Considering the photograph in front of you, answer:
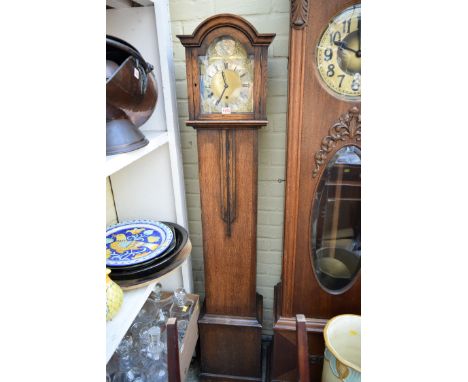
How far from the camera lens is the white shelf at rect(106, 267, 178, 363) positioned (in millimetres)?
658

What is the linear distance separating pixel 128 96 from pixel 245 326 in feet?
3.06

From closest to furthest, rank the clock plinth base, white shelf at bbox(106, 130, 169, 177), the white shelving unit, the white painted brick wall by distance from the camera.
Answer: white shelf at bbox(106, 130, 169, 177) < the white shelving unit < the white painted brick wall < the clock plinth base

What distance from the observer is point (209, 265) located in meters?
1.12

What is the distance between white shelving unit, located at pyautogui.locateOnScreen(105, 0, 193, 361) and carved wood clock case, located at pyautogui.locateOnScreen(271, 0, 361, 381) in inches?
15.8

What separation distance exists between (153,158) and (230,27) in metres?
0.51

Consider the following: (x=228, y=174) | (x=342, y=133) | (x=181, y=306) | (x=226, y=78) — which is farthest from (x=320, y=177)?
(x=181, y=306)

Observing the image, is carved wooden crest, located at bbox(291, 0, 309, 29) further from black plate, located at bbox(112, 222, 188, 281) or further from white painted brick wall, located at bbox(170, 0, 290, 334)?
black plate, located at bbox(112, 222, 188, 281)

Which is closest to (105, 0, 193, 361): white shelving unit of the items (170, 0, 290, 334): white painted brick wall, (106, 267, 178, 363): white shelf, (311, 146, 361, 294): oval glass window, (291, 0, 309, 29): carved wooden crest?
(106, 267, 178, 363): white shelf

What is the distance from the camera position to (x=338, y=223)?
107 cm

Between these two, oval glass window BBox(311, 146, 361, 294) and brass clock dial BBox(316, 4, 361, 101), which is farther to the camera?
oval glass window BBox(311, 146, 361, 294)

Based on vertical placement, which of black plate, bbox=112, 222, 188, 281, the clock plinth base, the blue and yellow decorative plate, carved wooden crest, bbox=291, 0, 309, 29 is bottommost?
the clock plinth base
